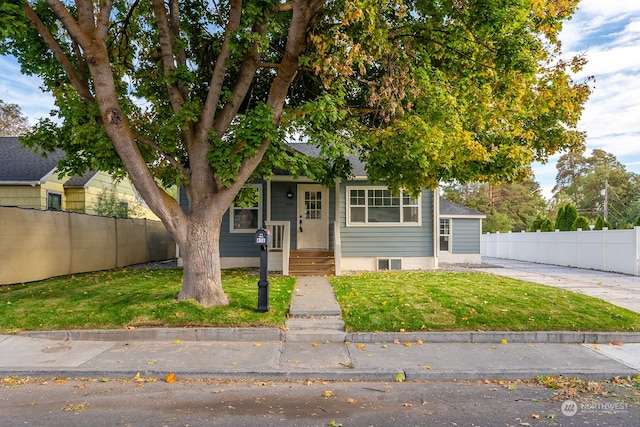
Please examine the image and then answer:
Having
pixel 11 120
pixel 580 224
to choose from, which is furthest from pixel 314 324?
pixel 11 120

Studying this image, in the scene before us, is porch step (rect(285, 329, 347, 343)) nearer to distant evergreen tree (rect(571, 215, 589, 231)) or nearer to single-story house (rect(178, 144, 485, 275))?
single-story house (rect(178, 144, 485, 275))

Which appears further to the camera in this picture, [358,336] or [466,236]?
[466,236]

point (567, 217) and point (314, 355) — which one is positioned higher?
point (567, 217)

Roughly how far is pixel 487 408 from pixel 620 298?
733cm

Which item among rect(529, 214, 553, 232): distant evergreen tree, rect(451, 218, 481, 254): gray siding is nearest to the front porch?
rect(451, 218, 481, 254): gray siding

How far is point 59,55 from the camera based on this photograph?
680cm

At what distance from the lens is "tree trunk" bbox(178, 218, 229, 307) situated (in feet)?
23.6

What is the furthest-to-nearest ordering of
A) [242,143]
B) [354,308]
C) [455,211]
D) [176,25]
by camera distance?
[455,211] < [176,25] < [354,308] < [242,143]

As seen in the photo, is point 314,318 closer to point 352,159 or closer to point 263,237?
point 263,237

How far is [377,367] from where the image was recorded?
5121 millimetres

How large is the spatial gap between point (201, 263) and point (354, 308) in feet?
Answer: 9.19

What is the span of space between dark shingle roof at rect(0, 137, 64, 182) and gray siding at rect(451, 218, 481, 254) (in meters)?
16.9

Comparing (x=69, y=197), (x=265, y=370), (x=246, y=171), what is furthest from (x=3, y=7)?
(x=69, y=197)

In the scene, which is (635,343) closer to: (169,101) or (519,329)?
(519,329)
